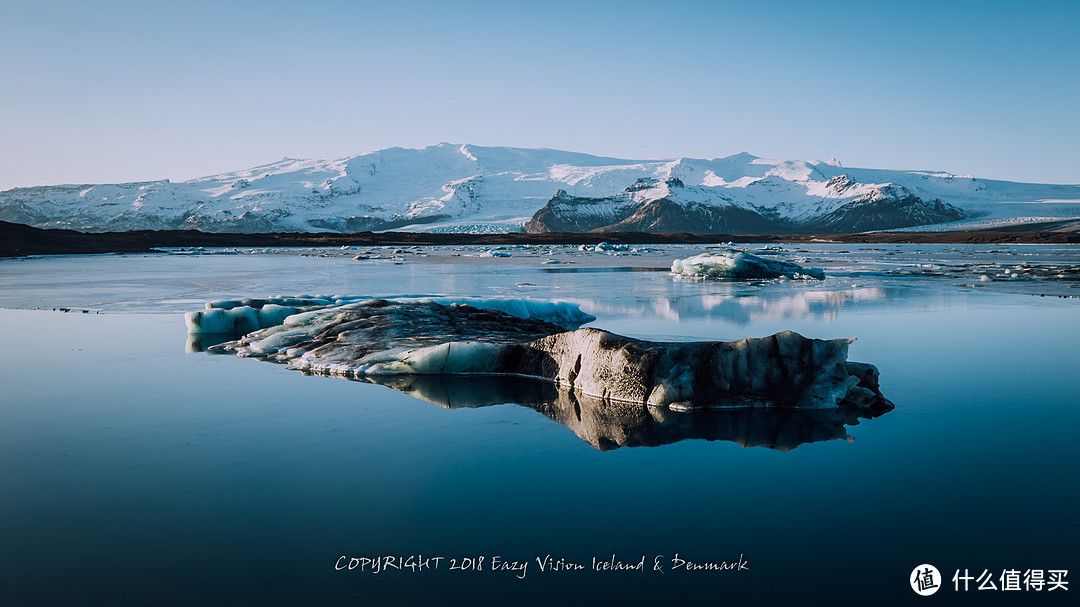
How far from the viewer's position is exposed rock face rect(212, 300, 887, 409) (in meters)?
5.48

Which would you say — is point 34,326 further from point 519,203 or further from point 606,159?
point 606,159

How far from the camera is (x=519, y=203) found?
468ft

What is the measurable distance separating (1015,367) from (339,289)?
465 inches

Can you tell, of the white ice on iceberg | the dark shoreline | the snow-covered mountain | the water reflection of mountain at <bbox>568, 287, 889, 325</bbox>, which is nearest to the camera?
the white ice on iceberg

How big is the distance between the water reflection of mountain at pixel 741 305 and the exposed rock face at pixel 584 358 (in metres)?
2.74

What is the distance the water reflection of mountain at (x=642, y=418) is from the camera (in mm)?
4598

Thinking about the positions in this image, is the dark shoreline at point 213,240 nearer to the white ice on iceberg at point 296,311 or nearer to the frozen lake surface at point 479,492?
the white ice on iceberg at point 296,311

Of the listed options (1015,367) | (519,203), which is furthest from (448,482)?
(519,203)

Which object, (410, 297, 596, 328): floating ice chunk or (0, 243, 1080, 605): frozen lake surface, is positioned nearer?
(0, 243, 1080, 605): frozen lake surface

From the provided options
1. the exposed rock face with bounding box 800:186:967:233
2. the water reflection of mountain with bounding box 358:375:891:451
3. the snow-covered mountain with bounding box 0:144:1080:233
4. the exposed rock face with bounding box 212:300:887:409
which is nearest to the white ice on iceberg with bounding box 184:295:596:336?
the exposed rock face with bounding box 212:300:887:409

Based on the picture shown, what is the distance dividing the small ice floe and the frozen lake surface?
12.4 meters

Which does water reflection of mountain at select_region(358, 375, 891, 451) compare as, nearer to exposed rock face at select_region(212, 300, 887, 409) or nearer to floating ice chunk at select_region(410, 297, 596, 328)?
exposed rock face at select_region(212, 300, 887, 409)

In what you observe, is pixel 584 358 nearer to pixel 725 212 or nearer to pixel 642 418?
pixel 642 418

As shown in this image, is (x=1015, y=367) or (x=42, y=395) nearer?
(x=42, y=395)
